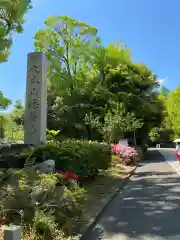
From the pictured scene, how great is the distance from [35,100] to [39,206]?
833cm

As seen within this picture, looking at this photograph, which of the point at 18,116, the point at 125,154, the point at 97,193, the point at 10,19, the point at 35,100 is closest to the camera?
the point at 10,19

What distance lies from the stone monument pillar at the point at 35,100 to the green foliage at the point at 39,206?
6.95m

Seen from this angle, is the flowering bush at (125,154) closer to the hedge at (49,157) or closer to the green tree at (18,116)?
the hedge at (49,157)

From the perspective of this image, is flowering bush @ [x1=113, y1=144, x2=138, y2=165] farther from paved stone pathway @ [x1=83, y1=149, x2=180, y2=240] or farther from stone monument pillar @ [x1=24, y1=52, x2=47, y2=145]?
paved stone pathway @ [x1=83, y1=149, x2=180, y2=240]

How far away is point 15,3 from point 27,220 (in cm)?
686

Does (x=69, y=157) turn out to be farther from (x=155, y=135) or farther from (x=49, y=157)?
(x=155, y=135)

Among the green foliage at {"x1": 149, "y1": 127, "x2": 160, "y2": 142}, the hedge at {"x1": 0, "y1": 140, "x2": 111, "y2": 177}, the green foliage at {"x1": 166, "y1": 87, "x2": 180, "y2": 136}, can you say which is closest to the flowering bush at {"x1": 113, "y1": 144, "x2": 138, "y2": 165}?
the hedge at {"x1": 0, "y1": 140, "x2": 111, "y2": 177}

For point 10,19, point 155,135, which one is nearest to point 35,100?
point 10,19

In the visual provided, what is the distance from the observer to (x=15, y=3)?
9922 millimetres

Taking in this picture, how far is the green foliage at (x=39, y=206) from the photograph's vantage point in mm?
5637

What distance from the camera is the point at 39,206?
6.22 meters

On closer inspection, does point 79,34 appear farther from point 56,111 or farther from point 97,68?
point 56,111

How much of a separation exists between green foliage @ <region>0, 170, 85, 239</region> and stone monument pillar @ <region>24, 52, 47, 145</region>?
6950 millimetres

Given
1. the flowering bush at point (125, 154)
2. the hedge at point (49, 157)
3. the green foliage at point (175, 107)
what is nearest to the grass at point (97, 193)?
the hedge at point (49, 157)
